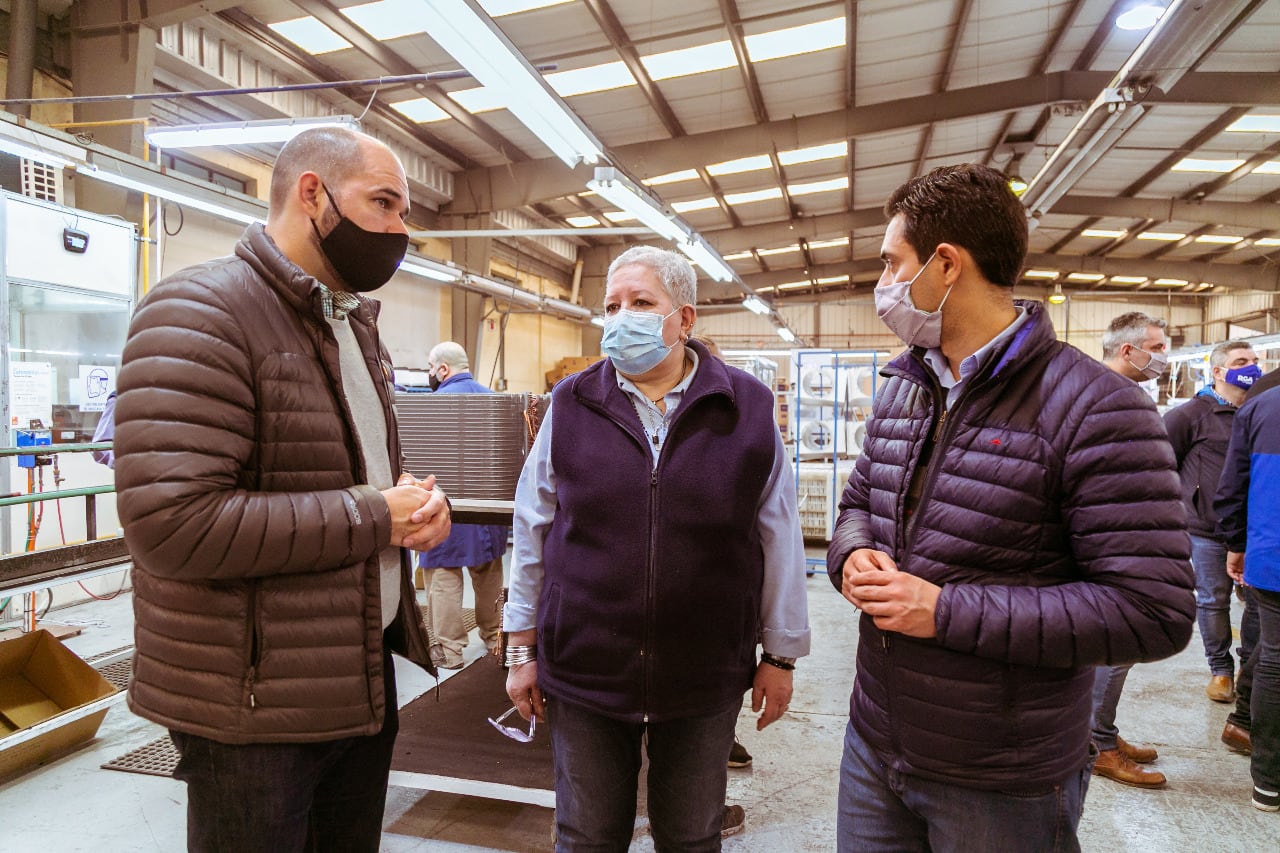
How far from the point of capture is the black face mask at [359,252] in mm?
1284

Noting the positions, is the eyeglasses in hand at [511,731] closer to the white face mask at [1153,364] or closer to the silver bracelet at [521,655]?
the silver bracelet at [521,655]

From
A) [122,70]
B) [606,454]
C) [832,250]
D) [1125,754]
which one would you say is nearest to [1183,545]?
[606,454]

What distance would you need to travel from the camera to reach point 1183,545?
102 cm

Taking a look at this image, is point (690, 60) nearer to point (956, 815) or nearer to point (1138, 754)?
point (1138, 754)

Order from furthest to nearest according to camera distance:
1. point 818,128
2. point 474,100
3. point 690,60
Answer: point 818,128 → point 474,100 → point 690,60

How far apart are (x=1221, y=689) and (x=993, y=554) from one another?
12.4ft

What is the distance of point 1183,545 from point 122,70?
664 centimetres

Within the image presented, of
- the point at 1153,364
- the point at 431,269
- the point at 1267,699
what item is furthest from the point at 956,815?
the point at 431,269

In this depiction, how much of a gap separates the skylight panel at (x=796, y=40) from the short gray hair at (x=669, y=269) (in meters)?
5.51

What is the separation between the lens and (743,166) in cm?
959

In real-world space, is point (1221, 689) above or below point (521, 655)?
below

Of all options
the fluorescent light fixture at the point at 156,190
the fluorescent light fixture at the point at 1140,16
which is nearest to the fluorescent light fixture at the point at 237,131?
the fluorescent light fixture at the point at 156,190

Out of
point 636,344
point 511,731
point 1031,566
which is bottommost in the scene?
point 511,731

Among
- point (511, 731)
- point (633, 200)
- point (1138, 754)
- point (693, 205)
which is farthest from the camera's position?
point (693, 205)
